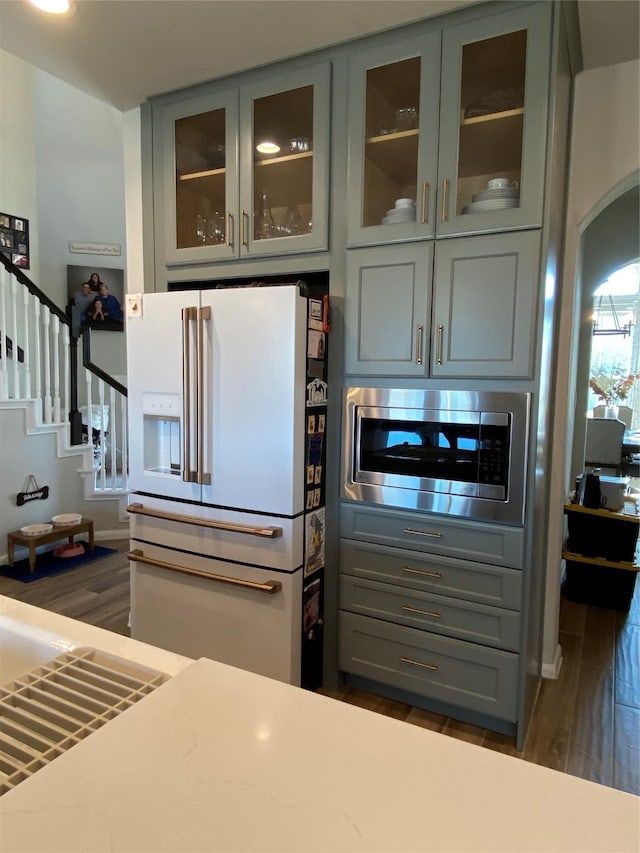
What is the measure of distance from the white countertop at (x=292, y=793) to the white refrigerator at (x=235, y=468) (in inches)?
53.9

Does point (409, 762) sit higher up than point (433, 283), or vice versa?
point (433, 283)

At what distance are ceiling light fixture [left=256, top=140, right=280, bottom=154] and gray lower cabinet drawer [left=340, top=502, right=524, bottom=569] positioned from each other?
153 centimetres

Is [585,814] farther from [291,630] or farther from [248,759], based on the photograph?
[291,630]

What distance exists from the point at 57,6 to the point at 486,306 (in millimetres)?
1830

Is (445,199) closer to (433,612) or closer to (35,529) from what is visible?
(433,612)

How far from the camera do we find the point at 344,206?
216cm

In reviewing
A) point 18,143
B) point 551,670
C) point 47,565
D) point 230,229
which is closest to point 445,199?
point 230,229

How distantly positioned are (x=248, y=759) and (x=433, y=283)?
173 centimetres

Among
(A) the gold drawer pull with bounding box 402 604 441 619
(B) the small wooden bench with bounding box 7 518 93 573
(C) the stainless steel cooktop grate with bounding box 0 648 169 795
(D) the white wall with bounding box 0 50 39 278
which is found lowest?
(B) the small wooden bench with bounding box 7 518 93 573

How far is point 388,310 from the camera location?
2109mm

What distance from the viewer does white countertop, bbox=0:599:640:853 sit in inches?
22.3

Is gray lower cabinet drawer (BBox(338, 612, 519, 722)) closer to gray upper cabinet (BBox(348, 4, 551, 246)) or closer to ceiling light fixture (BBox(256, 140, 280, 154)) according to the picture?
gray upper cabinet (BBox(348, 4, 551, 246))

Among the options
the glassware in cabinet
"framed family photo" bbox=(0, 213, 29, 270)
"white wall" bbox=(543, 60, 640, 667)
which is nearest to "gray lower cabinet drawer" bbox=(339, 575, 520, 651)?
"white wall" bbox=(543, 60, 640, 667)

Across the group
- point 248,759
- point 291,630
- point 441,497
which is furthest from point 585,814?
point 291,630
